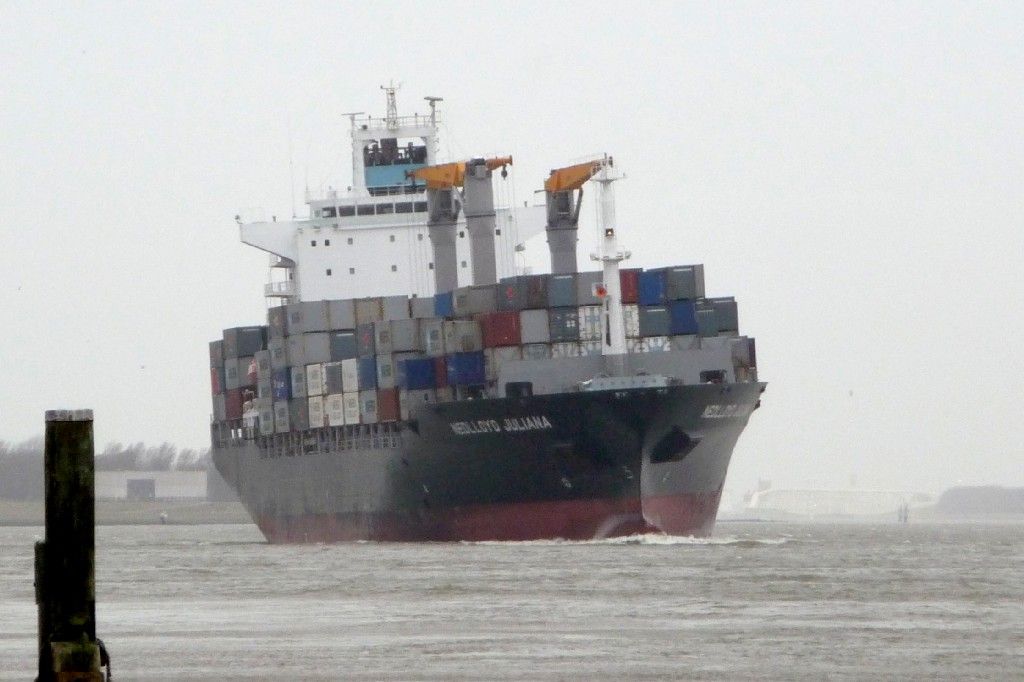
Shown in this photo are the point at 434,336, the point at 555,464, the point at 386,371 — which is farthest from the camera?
the point at 386,371

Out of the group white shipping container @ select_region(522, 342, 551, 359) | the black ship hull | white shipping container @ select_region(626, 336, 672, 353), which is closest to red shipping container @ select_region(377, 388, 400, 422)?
the black ship hull

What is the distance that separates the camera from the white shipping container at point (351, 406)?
5159 centimetres

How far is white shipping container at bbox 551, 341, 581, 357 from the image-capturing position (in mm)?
47094

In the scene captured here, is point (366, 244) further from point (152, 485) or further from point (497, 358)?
point (152, 485)

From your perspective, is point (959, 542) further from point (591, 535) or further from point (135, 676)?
point (135, 676)

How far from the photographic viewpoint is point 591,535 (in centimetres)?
4500

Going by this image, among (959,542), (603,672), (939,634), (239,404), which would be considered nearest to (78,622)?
(603,672)

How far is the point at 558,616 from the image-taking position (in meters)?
24.3

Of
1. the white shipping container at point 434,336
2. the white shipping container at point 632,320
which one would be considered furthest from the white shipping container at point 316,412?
the white shipping container at point 632,320

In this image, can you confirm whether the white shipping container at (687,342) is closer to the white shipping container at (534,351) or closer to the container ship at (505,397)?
the container ship at (505,397)

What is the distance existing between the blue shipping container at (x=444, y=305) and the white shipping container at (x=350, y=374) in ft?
10.4

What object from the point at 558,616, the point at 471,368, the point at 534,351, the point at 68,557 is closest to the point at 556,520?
the point at 534,351

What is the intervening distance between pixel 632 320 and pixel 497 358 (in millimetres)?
3443

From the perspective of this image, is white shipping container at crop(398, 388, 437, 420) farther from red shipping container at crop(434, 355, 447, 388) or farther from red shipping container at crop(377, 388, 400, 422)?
red shipping container at crop(377, 388, 400, 422)
